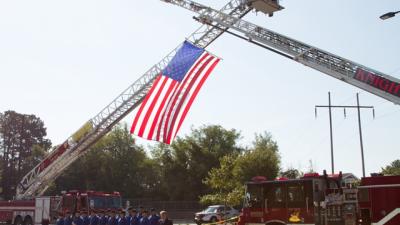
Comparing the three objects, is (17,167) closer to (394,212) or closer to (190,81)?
(190,81)

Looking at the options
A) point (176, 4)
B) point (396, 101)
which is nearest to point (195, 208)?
point (176, 4)

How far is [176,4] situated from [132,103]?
7783 mm

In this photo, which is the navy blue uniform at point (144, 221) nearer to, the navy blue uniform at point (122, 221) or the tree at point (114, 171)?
the navy blue uniform at point (122, 221)

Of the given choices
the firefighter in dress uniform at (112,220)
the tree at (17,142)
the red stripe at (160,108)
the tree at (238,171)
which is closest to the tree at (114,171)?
the tree at (17,142)

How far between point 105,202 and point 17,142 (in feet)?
216

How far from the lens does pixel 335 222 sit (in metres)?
15.7

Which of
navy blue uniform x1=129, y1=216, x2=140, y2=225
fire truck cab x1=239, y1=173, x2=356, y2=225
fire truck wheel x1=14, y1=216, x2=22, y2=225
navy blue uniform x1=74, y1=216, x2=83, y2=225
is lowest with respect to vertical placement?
fire truck wheel x1=14, y1=216, x2=22, y2=225

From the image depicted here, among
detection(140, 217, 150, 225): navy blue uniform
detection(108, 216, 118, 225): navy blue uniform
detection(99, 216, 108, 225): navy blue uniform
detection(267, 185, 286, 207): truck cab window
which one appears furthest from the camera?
detection(99, 216, 108, 225): navy blue uniform

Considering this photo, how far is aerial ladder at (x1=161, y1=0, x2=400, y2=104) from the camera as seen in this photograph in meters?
18.4

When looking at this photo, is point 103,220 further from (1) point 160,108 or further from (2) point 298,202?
(2) point 298,202

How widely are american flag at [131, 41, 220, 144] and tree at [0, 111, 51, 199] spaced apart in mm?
65777

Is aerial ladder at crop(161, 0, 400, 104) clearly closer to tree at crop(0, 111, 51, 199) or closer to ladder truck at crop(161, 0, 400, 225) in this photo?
ladder truck at crop(161, 0, 400, 225)

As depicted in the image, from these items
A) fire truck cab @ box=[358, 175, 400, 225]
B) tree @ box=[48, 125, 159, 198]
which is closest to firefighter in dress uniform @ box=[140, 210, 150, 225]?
fire truck cab @ box=[358, 175, 400, 225]

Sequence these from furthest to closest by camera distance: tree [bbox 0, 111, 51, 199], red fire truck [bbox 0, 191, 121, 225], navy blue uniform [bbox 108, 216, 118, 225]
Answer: tree [bbox 0, 111, 51, 199] → red fire truck [bbox 0, 191, 121, 225] → navy blue uniform [bbox 108, 216, 118, 225]
